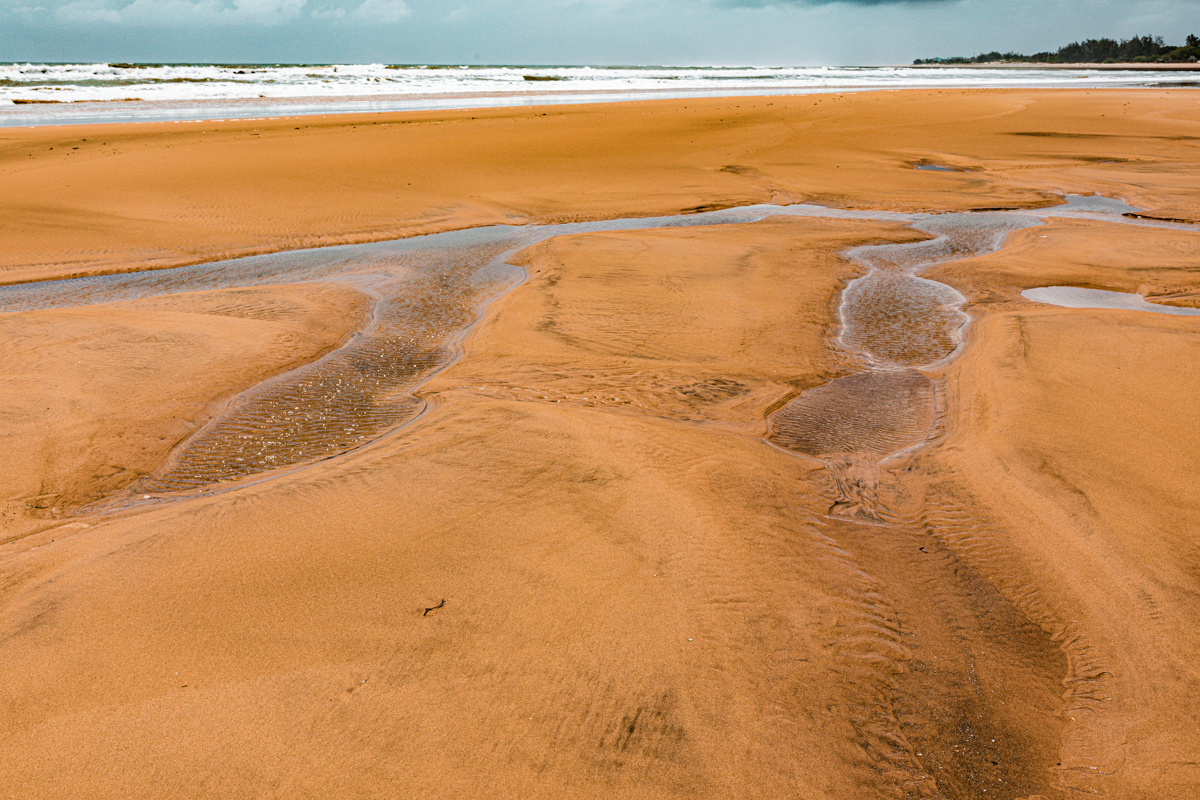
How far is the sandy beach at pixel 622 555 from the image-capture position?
2584 millimetres

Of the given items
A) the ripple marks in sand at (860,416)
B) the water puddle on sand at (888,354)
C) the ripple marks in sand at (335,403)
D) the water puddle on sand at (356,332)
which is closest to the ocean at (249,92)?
the water puddle on sand at (356,332)

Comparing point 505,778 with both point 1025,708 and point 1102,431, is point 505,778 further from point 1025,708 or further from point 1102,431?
point 1102,431

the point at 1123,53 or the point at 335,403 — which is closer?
the point at 335,403

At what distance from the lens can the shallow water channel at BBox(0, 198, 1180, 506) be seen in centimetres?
505

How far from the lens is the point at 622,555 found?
3629mm

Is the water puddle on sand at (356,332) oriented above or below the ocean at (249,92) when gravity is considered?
below

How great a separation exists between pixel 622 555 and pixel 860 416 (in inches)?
114

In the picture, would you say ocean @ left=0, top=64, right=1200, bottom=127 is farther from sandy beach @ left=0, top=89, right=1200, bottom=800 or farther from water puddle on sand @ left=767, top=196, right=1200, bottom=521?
water puddle on sand @ left=767, top=196, right=1200, bottom=521

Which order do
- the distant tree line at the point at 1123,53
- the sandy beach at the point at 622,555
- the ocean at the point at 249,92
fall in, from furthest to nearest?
the distant tree line at the point at 1123,53, the ocean at the point at 249,92, the sandy beach at the point at 622,555

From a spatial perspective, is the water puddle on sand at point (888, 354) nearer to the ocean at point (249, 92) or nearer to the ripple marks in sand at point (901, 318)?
the ripple marks in sand at point (901, 318)

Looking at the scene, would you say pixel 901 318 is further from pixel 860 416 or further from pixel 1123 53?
pixel 1123 53

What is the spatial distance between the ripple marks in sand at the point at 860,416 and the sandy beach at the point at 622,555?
4 centimetres

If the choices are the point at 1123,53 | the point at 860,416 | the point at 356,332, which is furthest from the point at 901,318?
the point at 1123,53

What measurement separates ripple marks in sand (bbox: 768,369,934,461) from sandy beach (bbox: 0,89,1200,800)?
4 cm
